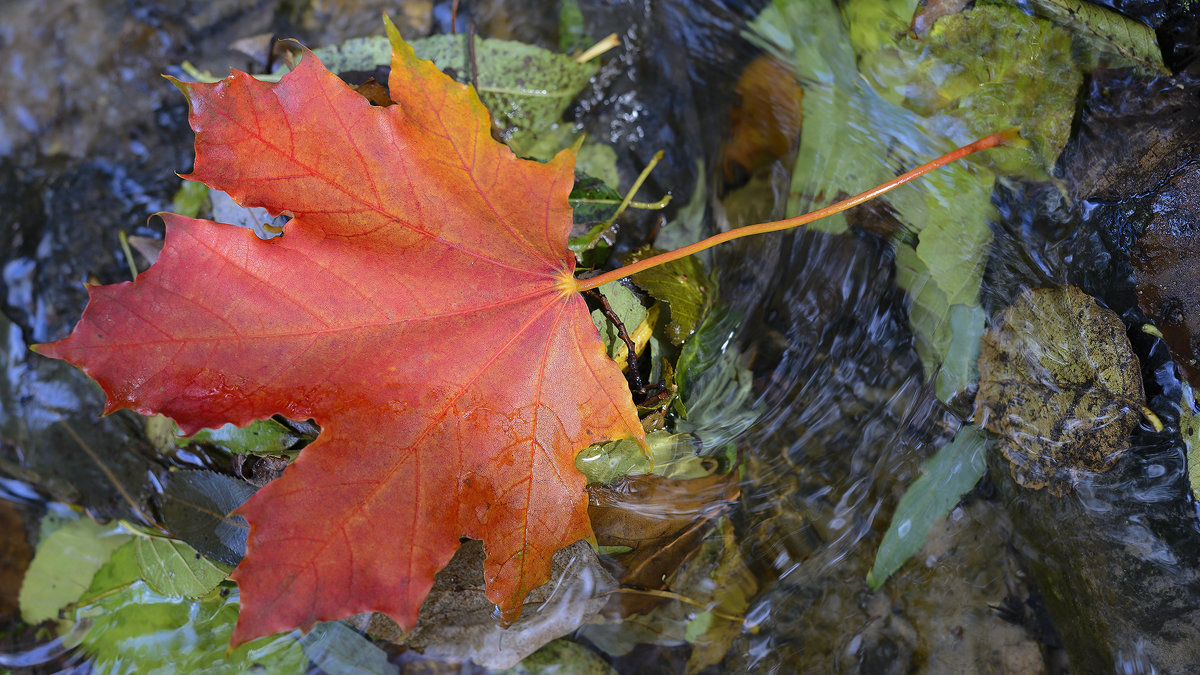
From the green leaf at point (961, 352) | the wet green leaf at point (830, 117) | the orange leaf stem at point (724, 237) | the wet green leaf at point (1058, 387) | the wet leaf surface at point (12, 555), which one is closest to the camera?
the orange leaf stem at point (724, 237)

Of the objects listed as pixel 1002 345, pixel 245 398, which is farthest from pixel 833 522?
pixel 245 398

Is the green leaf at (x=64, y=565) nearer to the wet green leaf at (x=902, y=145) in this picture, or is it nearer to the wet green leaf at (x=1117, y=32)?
the wet green leaf at (x=902, y=145)

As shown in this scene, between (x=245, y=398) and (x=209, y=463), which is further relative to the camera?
(x=209, y=463)

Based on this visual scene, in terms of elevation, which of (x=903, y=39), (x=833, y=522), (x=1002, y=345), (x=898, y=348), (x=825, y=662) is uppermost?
(x=903, y=39)

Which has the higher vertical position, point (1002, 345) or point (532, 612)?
point (1002, 345)

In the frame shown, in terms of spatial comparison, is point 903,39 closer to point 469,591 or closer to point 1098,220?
point 1098,220

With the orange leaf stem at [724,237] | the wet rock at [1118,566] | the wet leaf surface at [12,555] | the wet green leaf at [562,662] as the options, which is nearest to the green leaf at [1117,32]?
the orange leaf stem at [724,237]

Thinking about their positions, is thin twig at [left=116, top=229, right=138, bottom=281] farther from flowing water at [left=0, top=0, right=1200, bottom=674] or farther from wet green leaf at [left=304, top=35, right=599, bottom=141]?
wet green leaf at [left=304, top=35, right=599, bottom=141]
